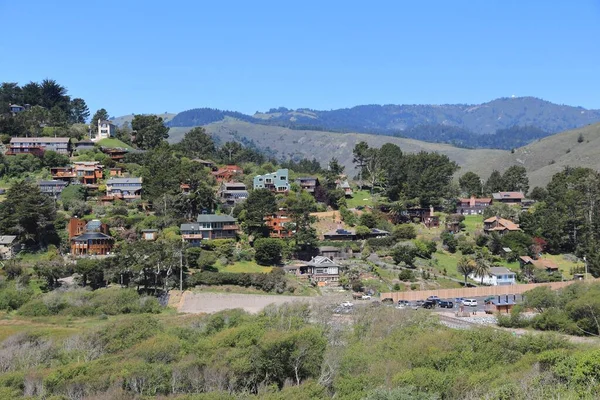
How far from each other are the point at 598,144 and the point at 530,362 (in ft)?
390

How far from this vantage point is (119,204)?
66062mm

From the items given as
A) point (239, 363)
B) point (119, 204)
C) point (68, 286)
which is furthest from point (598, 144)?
point (239, 363)

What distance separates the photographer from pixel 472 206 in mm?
78062

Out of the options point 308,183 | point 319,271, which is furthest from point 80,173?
point 319,271

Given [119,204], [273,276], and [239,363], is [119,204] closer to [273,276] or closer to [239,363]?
[273,276]

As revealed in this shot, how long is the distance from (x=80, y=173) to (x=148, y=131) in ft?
64.3

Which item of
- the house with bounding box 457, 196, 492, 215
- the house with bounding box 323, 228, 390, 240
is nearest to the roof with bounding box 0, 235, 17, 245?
the house with bounding box 323, 228, 390, 240

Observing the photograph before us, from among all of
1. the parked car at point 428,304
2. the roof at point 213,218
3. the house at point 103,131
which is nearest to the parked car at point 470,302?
the parked car at point 428,304

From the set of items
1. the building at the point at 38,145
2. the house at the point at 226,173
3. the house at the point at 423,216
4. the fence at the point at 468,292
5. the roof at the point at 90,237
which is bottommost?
the fence at the point at 468,292

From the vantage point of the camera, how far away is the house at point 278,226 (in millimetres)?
62625

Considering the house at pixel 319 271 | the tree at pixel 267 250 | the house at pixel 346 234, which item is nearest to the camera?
the house at pixel 319 271

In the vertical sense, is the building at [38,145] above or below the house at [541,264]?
above

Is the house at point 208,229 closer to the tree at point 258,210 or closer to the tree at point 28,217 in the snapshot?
the tree at point 258,210

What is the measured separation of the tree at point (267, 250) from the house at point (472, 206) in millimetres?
27381
